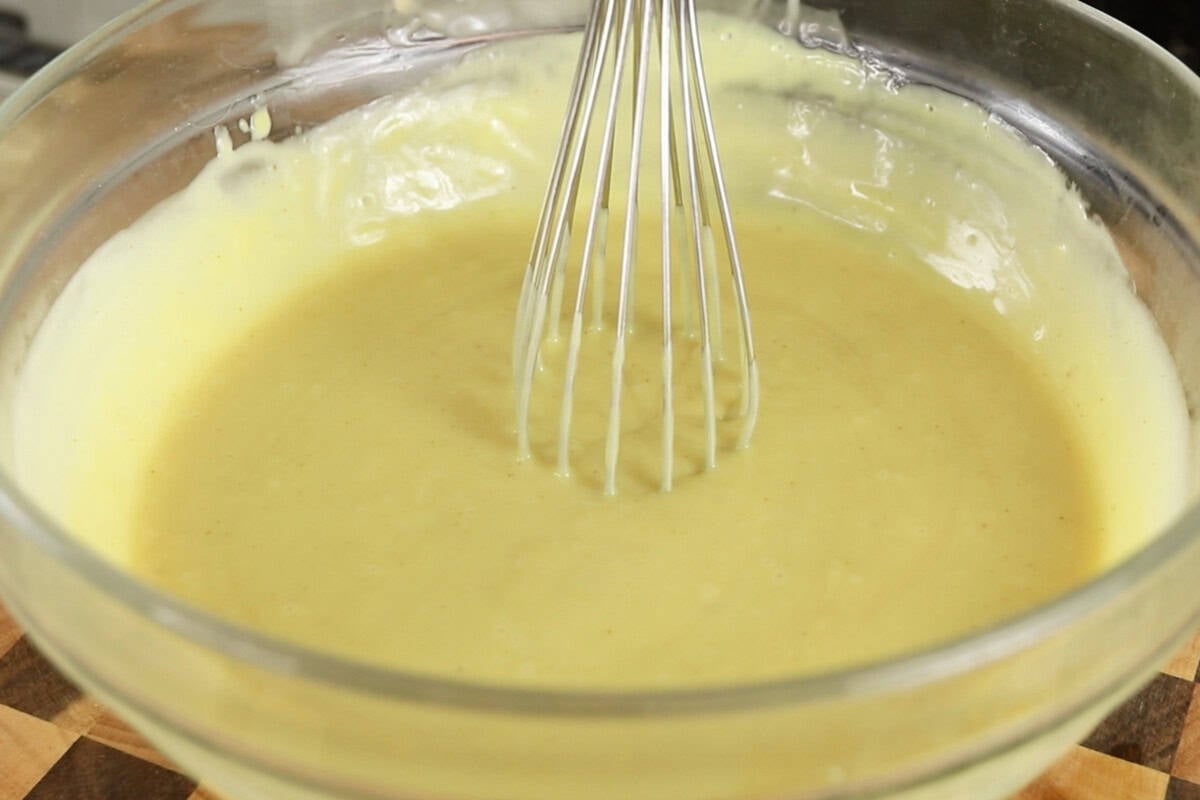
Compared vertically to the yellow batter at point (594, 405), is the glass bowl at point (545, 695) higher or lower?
higher

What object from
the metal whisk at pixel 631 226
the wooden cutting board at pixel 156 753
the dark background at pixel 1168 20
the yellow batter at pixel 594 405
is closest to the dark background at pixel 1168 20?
the dark background at pixel 1168 20

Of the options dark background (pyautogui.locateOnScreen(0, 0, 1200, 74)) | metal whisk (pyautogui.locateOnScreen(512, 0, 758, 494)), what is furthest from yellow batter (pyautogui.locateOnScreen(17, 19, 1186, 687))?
dark background (pyautogui.locateOnScreen(0, 0, 1200, 74))

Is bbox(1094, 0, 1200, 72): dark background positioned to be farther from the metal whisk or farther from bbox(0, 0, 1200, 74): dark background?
the metal whisk

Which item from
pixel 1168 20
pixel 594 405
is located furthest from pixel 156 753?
pixel 1168 20

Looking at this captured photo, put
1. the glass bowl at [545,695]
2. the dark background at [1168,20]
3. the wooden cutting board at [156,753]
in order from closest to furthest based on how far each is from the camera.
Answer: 1. the glass bowl at [545,695]
2. the wooden cutting board at [156,753]
3. the dark background at [1168,20]

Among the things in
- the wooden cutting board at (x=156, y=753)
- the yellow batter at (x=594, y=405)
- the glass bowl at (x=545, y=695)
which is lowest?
the wooden cutting board at (x=156, y=753)

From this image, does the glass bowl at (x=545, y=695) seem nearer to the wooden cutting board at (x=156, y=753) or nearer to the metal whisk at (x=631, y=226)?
the wooden cutting board at (x=156, y=753)

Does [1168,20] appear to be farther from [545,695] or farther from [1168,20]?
[545,695]
